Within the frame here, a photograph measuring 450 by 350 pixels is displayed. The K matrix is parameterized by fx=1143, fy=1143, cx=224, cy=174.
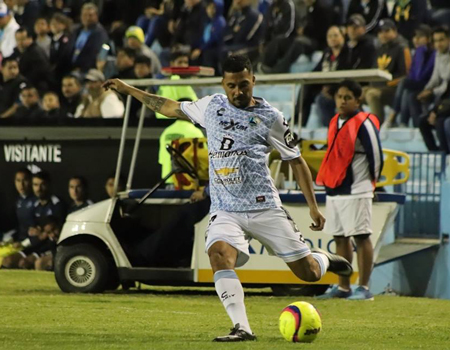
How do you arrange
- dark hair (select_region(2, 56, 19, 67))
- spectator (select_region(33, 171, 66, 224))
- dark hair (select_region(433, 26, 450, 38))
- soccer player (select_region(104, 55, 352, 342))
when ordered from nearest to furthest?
soccer player (select_region(104, 55, 352, 342)) < dark hair (select_region(433, 26, 450, 38)) < spectator (select_region(33, 171, 66, 224)) < dark hair (select_region(2, 56, 19, 67))

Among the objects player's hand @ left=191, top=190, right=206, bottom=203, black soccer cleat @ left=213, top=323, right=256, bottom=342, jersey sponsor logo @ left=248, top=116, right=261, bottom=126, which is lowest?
black soccer cleat @ left=213, top=323, right=256, bottom=342

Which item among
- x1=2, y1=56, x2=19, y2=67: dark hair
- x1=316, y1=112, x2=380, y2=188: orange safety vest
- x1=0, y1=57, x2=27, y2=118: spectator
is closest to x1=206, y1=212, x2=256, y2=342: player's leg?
x1=316, y1=112, x2=380, y2=188: orange safety vest

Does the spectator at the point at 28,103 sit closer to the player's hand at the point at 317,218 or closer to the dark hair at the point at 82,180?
the dark hair at the point at 82,180

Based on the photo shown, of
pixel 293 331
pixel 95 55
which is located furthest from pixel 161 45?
pixel 293 331

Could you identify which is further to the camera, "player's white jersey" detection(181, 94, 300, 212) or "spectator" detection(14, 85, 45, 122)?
"spectator" detection(14, 85, 45, 122)

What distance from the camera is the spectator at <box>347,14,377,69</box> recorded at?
1633 centimetres

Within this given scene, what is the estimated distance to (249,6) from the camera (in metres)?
18.4

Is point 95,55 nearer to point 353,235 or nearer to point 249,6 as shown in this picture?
point 249,6

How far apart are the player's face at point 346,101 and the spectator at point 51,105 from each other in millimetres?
6948

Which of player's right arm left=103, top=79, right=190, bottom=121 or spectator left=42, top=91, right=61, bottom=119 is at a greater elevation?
spectator left=42, top=91, right=61, bottom=119

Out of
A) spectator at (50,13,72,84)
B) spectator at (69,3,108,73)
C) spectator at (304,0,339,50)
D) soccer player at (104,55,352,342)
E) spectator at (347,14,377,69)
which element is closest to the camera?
soccer player at (104,55,352,342)

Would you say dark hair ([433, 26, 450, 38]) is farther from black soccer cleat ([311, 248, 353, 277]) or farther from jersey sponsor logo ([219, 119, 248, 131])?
jersey sponsor logo ([219, 119, 248, 131])

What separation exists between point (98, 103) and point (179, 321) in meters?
8.42

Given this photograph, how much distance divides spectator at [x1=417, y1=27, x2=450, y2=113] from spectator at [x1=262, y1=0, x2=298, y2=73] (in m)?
2.96
